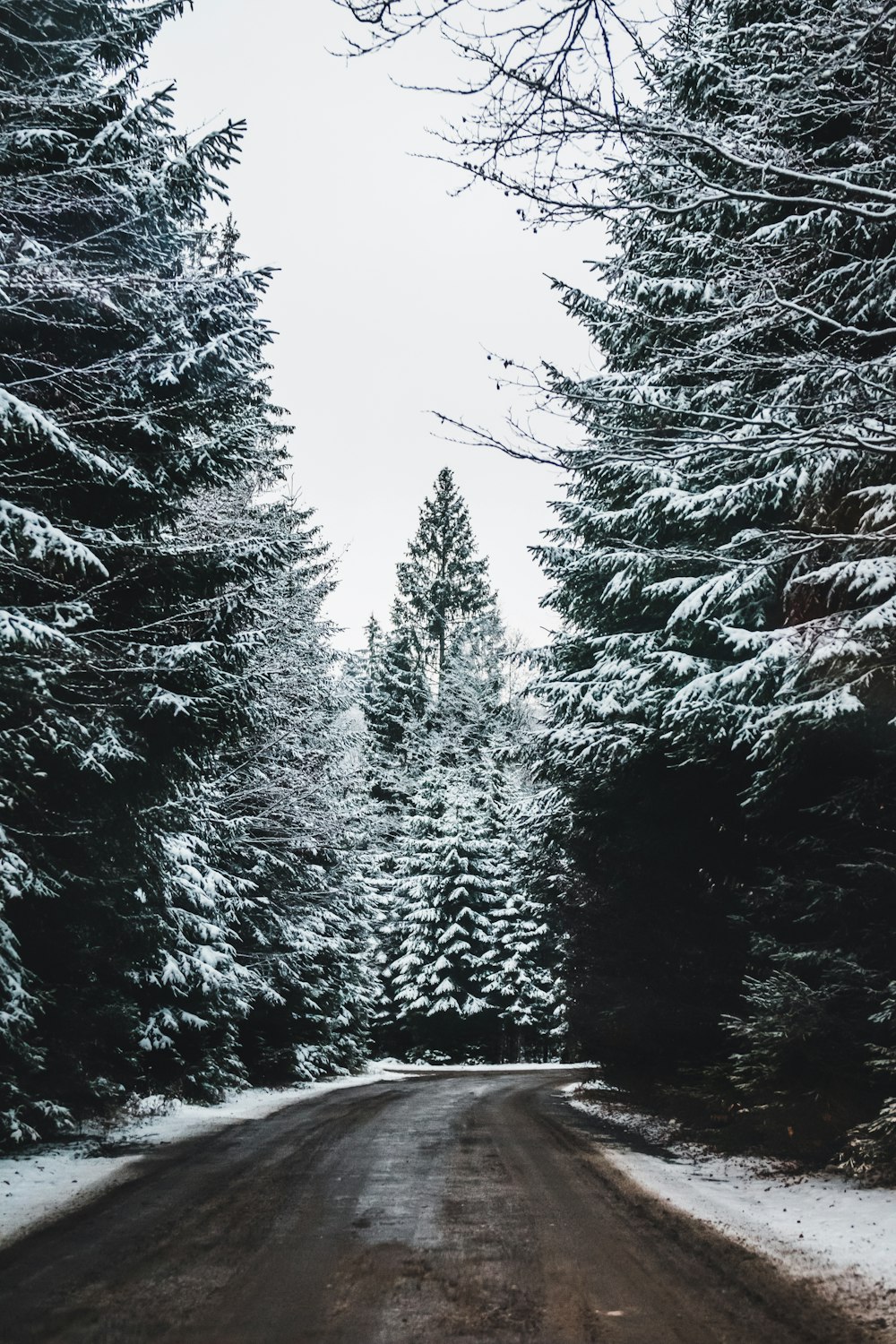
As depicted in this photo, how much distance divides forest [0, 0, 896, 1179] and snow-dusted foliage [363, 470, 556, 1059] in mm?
16379

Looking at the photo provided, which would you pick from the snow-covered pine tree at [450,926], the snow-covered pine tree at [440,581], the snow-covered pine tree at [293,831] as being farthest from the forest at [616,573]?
the snow-covered pine tree at [440,581]

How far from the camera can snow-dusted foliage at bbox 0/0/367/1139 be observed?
7.75 meters

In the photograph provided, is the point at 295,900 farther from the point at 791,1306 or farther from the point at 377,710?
→ the point at 377,710

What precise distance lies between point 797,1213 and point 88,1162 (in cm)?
660

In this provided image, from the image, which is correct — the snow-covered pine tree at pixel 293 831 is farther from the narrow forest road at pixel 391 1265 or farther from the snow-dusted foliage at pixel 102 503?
the narrow forest road at pixel 391 1265

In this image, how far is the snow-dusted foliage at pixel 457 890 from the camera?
36938 mm

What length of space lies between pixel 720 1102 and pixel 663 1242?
546 centimetres

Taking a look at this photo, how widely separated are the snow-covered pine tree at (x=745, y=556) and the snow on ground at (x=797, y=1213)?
99 centimetres

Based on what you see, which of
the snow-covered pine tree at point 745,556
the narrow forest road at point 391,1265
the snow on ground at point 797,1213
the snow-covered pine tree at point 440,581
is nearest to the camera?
the narrow forest road at point 391,1265

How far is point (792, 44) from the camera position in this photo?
19.0ft

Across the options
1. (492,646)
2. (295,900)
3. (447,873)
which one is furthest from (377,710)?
(295,900)

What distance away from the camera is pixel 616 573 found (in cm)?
1293

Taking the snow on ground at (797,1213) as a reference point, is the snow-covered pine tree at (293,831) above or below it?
above

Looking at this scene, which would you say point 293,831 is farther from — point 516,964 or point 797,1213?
point 516,964
